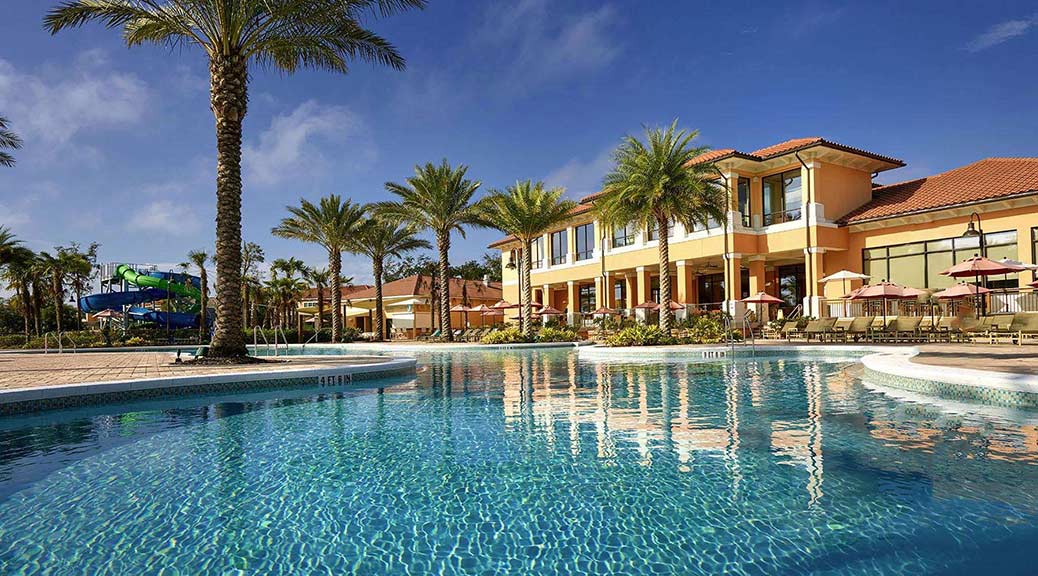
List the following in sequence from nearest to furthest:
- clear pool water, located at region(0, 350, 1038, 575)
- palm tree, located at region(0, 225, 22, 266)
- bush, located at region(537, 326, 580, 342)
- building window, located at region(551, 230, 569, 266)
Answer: clear pool water, located at region(0, 350, 1038, 575), bush, located at region(537, 326, 580, 342), palm tree, located at region(0, 225, 22, 266), building window, located at region(551, 230, 569, 266)

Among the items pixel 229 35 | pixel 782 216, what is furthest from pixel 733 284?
pixel 229 35

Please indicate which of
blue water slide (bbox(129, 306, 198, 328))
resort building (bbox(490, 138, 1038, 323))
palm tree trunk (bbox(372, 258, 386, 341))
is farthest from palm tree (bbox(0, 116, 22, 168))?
resort building (bbox(490, 138, 1038, 323))

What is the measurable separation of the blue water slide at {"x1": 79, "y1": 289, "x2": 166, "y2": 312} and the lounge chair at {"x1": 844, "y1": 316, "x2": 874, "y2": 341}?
156ft

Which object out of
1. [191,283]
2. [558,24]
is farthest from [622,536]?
[191,283]

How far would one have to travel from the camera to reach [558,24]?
21297 mm

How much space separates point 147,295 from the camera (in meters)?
46.4

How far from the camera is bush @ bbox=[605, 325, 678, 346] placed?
22.6 metres

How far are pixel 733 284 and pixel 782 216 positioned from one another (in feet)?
14.0

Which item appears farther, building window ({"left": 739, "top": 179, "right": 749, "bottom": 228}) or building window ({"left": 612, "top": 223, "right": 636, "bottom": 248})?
building window ({"left": 612, "top": 223, "right": 636, "bottom": 248})

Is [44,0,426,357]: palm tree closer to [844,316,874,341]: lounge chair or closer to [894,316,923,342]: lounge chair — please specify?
[844,316,874,341]: lounge chair

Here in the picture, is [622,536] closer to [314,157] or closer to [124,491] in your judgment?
[124,491]

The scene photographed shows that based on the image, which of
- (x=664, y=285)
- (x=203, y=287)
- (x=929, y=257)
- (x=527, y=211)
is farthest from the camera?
(x=203, y=287)

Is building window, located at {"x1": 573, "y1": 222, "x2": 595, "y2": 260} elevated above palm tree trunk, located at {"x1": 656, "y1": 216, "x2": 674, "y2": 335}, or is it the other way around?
building window, located at {"x1": 573, "y1": 222, "x2": 595, "y2": 260}

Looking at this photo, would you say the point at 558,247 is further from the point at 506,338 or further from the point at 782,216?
the point at 782,216
